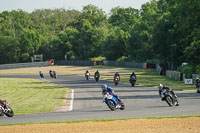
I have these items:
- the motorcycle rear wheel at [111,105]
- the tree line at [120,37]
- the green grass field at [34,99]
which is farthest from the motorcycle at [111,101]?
the tree line at [120,37]

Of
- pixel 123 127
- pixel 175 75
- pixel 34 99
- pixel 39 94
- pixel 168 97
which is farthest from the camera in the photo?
pixel 175 75

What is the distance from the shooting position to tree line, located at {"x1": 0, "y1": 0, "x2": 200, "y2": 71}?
60216mm

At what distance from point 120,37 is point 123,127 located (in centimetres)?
9754

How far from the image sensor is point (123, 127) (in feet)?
53.6

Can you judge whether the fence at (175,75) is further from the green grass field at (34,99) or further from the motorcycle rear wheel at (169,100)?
the motorcycle rear wheel at (169,100)

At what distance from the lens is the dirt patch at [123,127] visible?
15.6m

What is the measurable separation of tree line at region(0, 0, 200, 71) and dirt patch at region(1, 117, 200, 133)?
3609 cm

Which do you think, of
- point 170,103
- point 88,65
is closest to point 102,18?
point 88,65

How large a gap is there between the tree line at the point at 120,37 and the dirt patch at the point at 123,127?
36087 millimetres

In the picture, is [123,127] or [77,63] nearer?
[123,127]

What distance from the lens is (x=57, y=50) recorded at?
5162 inches

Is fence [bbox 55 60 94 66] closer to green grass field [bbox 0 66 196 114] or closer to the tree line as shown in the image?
the tree line

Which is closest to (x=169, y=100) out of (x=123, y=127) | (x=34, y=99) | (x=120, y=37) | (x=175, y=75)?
(x=123, y=127)

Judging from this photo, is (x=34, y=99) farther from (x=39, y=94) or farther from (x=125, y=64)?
(x=125, y=64)
